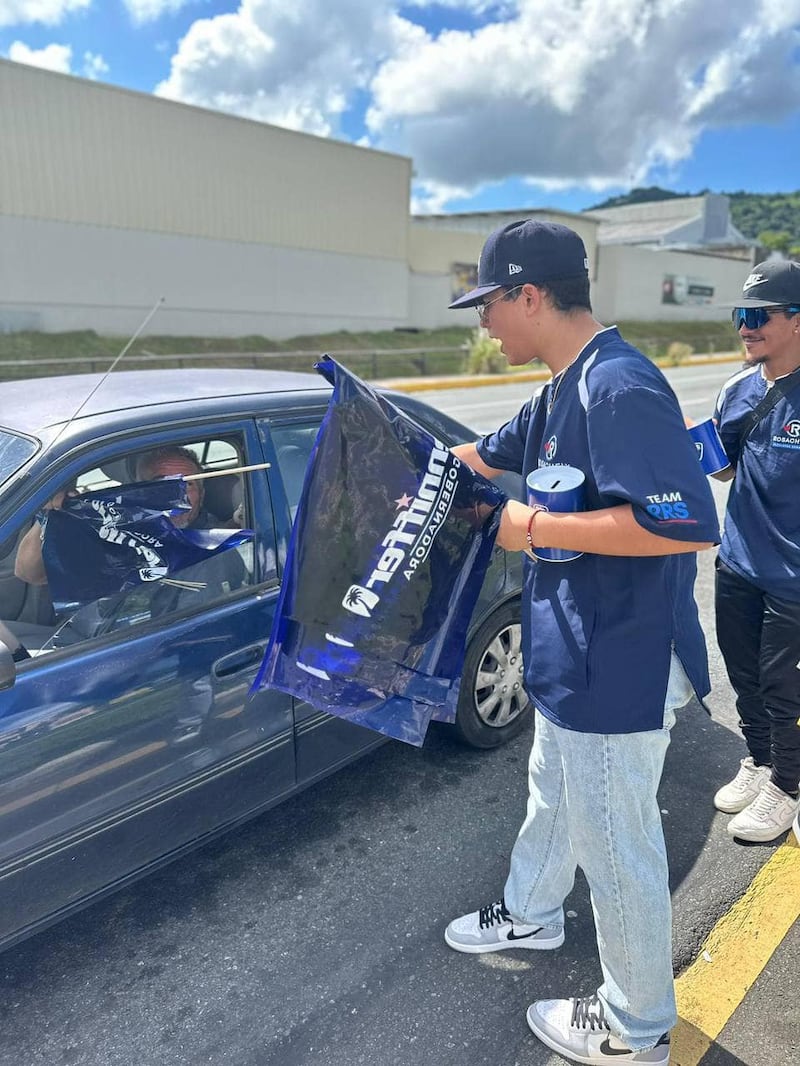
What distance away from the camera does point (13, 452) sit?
2.15m

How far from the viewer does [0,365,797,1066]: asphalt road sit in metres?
2.00

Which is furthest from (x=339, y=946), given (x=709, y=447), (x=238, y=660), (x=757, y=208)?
(x=757, y=208)

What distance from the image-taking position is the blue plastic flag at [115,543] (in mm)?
2133

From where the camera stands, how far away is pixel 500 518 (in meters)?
1.77

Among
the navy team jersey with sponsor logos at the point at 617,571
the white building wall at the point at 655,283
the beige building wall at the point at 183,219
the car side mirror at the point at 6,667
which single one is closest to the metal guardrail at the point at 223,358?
the beige building wall at the point at 183,219

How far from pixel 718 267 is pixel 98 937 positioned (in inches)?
2003

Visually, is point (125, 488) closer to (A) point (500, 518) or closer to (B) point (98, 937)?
(A) point (500, 518)

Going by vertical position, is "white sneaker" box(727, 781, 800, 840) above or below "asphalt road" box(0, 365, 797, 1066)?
above

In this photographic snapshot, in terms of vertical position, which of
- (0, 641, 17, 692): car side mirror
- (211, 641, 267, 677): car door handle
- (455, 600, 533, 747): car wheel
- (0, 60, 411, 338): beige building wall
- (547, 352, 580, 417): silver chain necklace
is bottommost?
(455, 600, 533, 747): car wheel

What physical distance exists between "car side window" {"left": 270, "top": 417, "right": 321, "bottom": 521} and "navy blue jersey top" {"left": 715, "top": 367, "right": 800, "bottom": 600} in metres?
1.46

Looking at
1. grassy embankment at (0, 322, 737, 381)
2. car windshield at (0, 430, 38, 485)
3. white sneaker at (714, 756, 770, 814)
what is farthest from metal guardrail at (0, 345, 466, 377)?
white sneaker at (714, 756, 770, 814)

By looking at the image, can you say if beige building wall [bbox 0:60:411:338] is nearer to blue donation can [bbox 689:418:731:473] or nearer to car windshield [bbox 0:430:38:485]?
car windshield [bbox 0:430:38:485]

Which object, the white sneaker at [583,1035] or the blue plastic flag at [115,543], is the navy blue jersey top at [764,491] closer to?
the white sneaker at [583,1035]

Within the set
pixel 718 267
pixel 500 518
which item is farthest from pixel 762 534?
pixel 718 267
